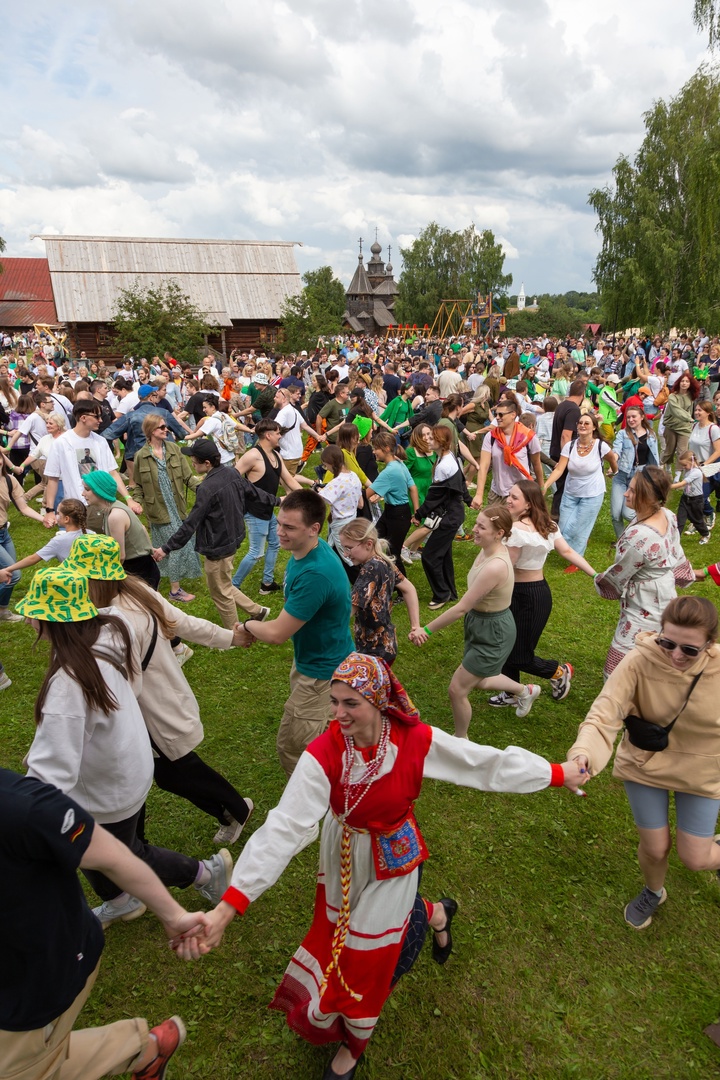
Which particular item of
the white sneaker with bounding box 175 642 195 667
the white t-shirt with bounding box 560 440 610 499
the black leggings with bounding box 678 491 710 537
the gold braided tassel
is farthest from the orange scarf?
the gold braided tassel

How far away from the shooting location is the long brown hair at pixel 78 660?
8.43ft

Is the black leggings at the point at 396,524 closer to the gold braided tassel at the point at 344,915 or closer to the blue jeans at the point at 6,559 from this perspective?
the blue jeans at the point at 6,559

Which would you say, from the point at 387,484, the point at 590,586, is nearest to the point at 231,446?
the point at 387,484

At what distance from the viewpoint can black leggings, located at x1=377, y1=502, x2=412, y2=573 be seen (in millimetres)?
7379

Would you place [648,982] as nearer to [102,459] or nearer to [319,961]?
[319,961]

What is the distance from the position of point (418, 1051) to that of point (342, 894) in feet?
3.29

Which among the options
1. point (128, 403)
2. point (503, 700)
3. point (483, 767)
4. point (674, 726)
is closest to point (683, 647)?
point (674, 726)

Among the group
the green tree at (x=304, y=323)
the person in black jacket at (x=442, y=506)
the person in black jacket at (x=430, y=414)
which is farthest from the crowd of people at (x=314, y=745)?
the green tree at (x=304, y=323)

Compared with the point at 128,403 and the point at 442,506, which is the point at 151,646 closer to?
the point at 442,506

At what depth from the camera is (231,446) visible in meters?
9.45

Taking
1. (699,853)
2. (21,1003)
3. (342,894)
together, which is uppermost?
(21,1003)

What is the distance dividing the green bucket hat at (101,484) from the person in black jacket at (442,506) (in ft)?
10.7

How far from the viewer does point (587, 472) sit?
7652 millimetres

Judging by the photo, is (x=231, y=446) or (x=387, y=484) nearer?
(x=387, y=484)
